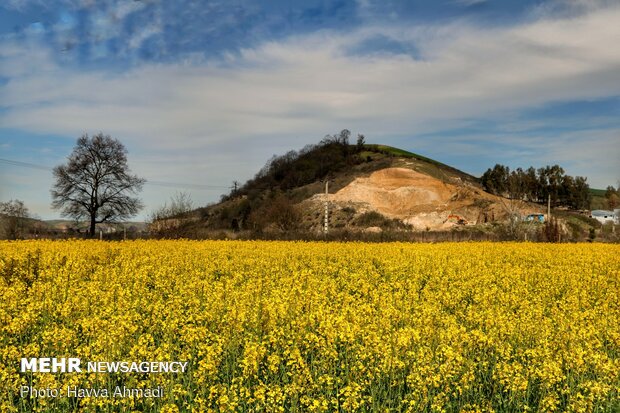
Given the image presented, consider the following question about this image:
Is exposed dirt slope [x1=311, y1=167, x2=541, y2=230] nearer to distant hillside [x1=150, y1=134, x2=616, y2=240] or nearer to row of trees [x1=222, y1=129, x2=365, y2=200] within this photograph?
distant hillside [x1=150, y1=134, x2=616, y2=240]

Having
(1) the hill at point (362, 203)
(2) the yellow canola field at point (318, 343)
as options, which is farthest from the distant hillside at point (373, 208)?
(2) the yellow canola field at point (318, 343)

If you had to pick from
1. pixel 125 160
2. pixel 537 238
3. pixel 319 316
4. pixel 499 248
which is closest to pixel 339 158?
pixel 125 160

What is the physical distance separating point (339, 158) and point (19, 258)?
9762 cm

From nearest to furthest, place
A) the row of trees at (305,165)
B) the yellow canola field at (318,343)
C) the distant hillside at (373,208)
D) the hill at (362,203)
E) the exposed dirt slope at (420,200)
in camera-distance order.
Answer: the yellow canola field at (318,343), the distant hillside at (373,208), the hill at (362,203), the exposed dirt slope at (420,200), the row of trees at (305,165)

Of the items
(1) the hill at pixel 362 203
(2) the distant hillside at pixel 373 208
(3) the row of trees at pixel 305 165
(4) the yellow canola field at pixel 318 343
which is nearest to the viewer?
(4) the yellow canola field at pixel 318 343

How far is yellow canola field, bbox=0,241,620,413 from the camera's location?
6355 mm

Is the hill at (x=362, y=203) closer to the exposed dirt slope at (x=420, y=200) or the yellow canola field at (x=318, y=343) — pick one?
the exposed dirt slope at (x=420, y=200)

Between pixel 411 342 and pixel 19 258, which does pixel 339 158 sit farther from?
pixel 411 342

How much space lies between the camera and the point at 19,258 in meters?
17.6

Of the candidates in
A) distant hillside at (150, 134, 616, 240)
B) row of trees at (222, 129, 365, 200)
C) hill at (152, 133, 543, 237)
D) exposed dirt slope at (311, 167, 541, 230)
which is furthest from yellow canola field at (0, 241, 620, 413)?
row of trees at (222, 129, 365, 200)

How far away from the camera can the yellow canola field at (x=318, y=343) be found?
6355mm

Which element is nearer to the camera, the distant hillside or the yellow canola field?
the yellow canola field

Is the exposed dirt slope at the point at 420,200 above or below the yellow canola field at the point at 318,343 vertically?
above

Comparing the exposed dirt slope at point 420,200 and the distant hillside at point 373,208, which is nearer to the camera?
the distant hillside at point 373,208
